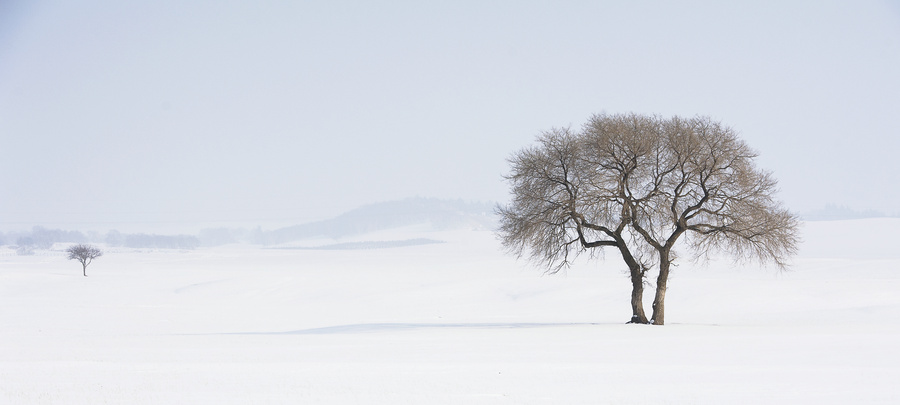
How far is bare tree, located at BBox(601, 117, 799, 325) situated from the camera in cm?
2553

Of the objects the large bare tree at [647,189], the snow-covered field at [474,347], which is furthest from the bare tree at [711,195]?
the snow-covered field at [474,347]

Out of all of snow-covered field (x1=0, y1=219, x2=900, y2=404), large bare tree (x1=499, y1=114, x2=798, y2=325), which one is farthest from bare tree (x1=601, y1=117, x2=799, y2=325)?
snow-covered field (x1=0, y1=219, x2=900, y2=404)

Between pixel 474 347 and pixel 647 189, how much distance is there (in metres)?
10.0

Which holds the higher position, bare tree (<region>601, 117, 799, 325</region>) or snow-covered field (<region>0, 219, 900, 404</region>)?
bare tree (<region>601, 117, 799, 325</region>)

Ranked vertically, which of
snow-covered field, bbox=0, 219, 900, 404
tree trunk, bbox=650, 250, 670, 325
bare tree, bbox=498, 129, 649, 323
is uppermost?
bare tree, bbox=498, 129, 649, 323

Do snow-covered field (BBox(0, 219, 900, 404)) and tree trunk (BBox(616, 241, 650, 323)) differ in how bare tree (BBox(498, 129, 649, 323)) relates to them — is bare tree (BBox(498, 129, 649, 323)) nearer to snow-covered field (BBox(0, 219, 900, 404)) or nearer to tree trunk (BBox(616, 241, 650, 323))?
tree trunk (BBox(616, 241, 650, 323))

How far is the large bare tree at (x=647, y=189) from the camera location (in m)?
25.6

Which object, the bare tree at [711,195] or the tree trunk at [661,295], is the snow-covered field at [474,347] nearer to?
the tree trunk at [661,295]

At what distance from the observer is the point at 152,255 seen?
466ft

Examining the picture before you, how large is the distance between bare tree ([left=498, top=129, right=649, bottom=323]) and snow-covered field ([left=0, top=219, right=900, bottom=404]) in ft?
11.0

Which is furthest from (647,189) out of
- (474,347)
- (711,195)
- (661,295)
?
(474,347)

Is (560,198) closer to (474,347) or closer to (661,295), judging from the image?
(661,295)

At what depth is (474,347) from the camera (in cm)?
2077

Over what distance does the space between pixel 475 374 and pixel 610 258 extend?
65681 millimetres
